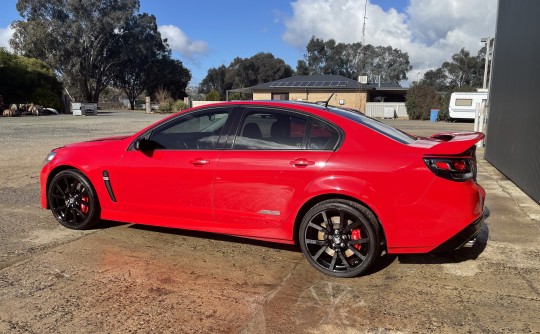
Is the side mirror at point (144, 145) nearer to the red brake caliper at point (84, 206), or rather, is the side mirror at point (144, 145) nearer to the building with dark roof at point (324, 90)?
the red brake caliper at point (84, 206)

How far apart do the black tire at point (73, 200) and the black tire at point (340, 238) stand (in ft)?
8.47

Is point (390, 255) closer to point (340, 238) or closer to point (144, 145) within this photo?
point (340, 238)

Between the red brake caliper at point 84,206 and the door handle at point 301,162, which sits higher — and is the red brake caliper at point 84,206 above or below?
below

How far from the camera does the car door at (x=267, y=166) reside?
3.91 meters

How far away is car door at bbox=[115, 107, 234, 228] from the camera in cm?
431

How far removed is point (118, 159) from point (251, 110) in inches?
63.6

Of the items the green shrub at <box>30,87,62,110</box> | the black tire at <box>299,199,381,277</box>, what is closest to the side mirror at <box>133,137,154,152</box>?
the black tire at <box>299,199,381,277</box>

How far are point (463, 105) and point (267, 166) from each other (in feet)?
129

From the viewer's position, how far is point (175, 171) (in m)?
4.39

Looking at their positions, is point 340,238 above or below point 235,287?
above

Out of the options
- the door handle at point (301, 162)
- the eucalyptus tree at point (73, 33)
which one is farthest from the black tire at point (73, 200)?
the eucalyptus tree at point (73, 33)

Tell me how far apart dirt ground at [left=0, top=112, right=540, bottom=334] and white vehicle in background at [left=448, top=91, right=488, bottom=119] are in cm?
3670

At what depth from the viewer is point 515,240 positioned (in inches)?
194

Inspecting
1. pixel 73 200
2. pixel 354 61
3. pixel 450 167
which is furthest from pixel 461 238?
pixel 354 61
